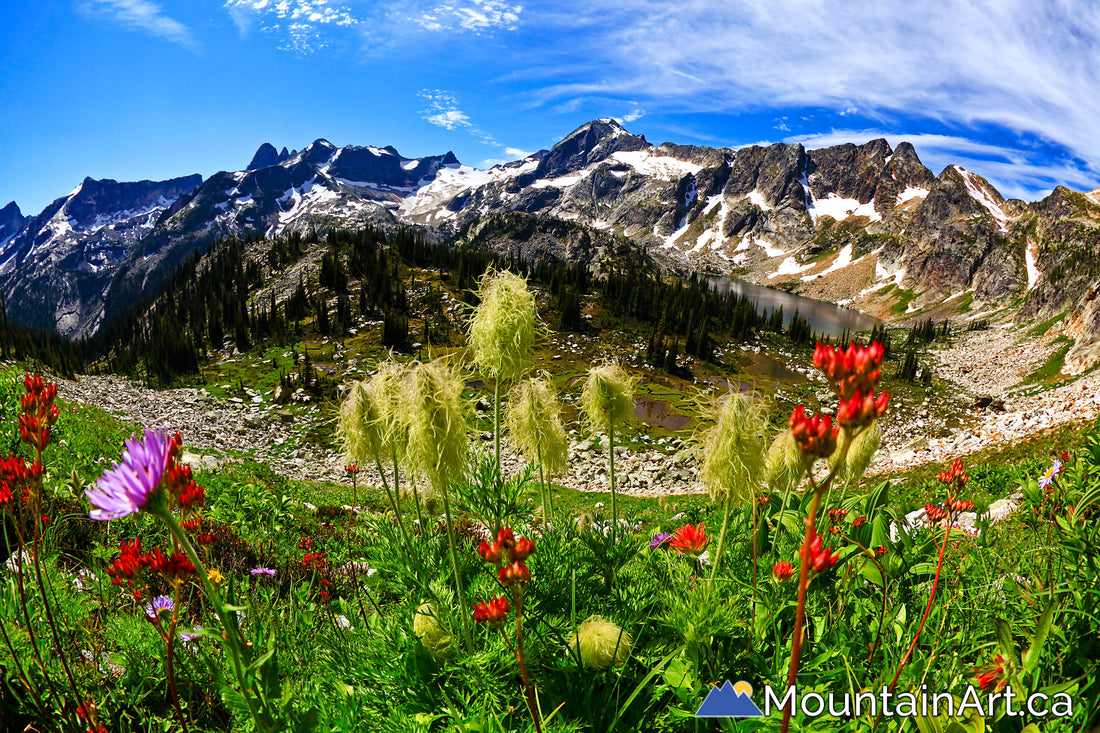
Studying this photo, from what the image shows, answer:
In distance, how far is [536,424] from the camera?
3838mm

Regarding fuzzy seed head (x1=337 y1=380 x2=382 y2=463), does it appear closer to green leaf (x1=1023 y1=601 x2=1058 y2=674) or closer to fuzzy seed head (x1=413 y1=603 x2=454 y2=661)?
fuzzy seed head (x1=413 y1=603 x2=454 y2=661)

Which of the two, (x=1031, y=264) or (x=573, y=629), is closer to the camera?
(x=573, y=629)

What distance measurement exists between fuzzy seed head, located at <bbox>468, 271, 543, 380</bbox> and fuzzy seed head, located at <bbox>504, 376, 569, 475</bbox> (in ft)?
1.51

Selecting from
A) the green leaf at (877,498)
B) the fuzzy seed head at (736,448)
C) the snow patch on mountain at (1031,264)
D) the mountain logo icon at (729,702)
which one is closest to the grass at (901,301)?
the snow patch on mountain at (1031,264)

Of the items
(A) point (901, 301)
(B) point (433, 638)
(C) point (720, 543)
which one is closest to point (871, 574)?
(C) point (720, 543)

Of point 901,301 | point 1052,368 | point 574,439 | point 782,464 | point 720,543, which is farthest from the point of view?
point 901,301

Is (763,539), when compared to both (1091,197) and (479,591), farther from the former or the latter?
(1091,197)

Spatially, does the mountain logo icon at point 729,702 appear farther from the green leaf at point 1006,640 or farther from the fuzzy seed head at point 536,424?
the fuzzy seed head at point 536,424

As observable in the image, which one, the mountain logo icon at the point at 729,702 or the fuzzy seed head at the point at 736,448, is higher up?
the fuzzy seed head at the point at 736,448

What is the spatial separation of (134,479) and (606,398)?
3040 mm

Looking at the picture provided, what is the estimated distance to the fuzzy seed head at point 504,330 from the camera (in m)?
3.34

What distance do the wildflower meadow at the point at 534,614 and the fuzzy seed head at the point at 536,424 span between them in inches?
0.9

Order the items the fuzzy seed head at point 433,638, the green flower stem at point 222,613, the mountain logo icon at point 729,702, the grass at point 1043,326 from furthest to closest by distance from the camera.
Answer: the grass at point 1043,326, the fuzzy seed head at point 433,638, the mountain logo icon at point 729,702, the green flower stem at point 222,613

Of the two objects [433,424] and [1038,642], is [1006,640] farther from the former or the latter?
[433,424]
